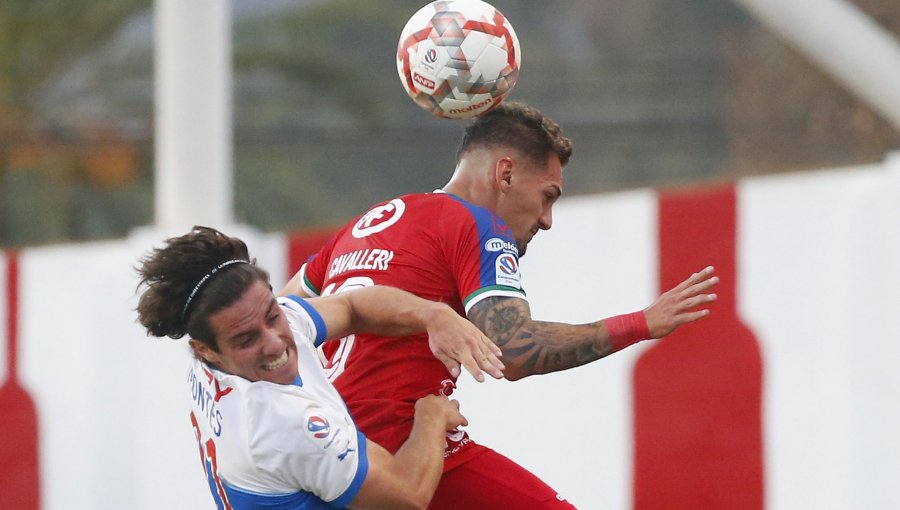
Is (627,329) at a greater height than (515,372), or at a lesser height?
greater

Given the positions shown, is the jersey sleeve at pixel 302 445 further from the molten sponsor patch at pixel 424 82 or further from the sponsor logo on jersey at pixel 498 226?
the molten sponsor patch at pixel 424 82

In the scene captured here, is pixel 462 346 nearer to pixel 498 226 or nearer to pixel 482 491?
pixel 498 226

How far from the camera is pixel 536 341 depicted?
14.5ft

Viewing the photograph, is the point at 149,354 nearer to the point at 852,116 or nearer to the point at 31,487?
the point at 31,487

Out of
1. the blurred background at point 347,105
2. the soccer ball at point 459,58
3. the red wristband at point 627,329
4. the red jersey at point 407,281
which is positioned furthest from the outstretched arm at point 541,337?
the blurred background at point 347,105

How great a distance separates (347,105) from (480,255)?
12583 mm

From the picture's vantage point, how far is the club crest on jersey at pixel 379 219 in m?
4.84

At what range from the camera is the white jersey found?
4102 mm

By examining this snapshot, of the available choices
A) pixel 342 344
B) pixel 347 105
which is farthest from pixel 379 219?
pixel 347 105

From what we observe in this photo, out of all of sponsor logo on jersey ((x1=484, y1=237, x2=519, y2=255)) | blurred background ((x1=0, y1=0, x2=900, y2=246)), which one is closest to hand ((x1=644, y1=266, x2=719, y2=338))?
sponsor logo on jersey ((x1=484, y1=237, x2=519, y2=255))

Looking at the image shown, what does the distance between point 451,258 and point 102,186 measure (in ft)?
38.8

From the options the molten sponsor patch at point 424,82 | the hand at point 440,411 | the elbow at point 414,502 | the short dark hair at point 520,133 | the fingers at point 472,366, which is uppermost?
the molten sponsor patch at point 424,82

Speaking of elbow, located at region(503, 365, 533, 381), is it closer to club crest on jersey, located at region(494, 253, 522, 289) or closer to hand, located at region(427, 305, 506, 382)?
hand, located at region(427, 305, 506, 382)

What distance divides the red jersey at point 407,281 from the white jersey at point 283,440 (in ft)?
1.26
